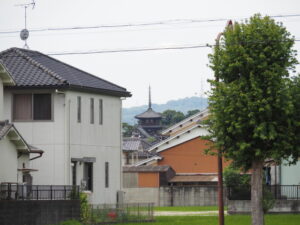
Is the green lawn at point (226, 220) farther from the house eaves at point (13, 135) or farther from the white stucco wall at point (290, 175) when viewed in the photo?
the house eaves at point (13, 135)

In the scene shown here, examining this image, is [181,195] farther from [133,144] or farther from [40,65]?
[133,144]

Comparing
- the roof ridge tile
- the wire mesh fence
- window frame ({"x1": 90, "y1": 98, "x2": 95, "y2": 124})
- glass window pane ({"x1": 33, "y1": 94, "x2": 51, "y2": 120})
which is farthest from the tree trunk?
glass window pane ({"x1": 33, "y1": 94, "x2": 51, "y2": 120})

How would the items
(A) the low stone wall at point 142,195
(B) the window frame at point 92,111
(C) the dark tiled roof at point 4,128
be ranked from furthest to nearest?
(A) the low stone wall at point 142,195 < (B) the window frame at point 92,111 < (C) the dark tiled roof at point 4,128

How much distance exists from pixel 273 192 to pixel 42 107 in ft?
45.5

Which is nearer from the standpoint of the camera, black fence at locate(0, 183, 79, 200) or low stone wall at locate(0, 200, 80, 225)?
low stone wall at locate(0, 200, 80, 225)

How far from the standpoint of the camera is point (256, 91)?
3853 centimetres

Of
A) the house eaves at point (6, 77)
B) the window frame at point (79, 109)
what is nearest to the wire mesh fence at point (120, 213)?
the window frame at point (79, 109)

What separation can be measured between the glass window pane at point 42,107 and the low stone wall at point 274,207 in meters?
11.0

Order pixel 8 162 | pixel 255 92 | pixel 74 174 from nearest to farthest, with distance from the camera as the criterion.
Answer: pixel 255 92 < pixel 8 162 < pixel 74 174

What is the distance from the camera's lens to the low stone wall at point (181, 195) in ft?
204

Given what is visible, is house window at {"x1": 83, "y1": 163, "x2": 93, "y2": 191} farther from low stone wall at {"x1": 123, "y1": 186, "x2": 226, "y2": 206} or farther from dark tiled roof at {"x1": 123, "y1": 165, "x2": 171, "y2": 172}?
dark tiled roof at {"x1": 123, "y1": 165, "x2": 171, "y2": 172}

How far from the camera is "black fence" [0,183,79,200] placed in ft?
131

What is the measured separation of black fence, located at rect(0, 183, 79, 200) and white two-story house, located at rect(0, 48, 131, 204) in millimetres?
3613

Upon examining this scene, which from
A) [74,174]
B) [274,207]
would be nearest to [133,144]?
[274,207]
